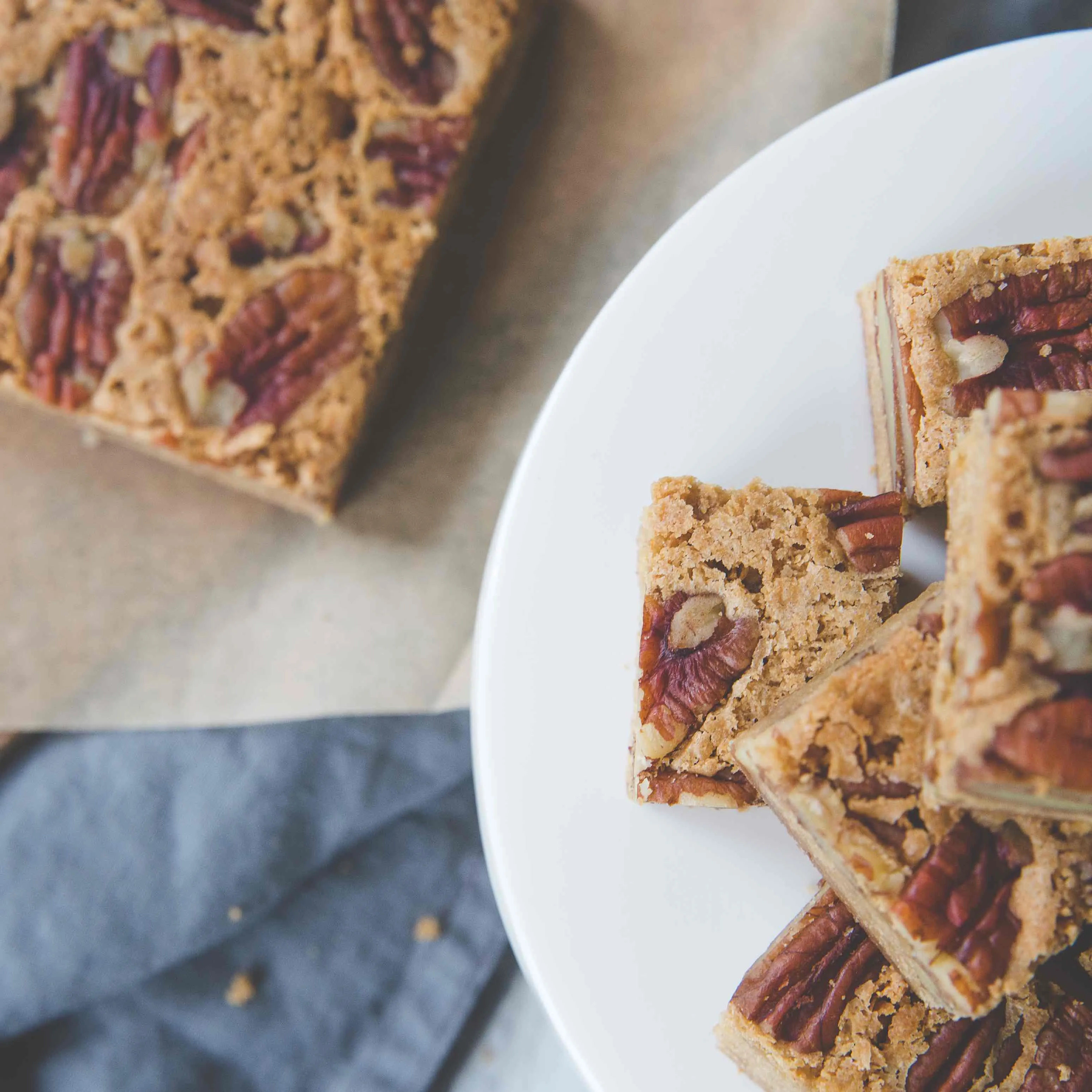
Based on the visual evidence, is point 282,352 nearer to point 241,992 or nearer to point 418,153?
point 418,153

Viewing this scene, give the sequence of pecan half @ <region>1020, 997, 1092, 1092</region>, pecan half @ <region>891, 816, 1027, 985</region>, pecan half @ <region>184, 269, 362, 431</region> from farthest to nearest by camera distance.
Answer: pecan half @ <region>184, 269, 362, 431</region> < pecan half @ <region>1020, 997, 1092, 1092</region> < pecan half @ <region>891, 816, 1027, 985</region>

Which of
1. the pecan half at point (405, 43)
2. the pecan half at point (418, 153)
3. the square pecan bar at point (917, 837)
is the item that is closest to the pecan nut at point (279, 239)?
the pecan half at point (418, 153)

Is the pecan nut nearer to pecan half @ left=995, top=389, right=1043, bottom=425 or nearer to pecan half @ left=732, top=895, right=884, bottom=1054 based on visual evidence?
pecan half @ left=995, top=389, right=1043, bottom=425

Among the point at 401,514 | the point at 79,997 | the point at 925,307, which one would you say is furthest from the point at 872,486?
the point at 79,997

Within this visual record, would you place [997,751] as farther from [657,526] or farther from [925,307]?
[925,307]

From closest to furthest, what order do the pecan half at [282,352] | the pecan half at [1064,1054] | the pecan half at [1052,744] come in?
the pecan half at [1052,744], the pecan half at [1064,1054], the pecan half at [282,352]

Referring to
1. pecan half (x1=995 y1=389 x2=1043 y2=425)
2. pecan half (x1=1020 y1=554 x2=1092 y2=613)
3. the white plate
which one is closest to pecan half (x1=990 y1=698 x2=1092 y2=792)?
pecan half (x1=1020 y1=554 x2=1092 y2=613)

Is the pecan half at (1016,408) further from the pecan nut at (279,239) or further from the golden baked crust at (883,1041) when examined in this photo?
the pecan nut at (279,239)
